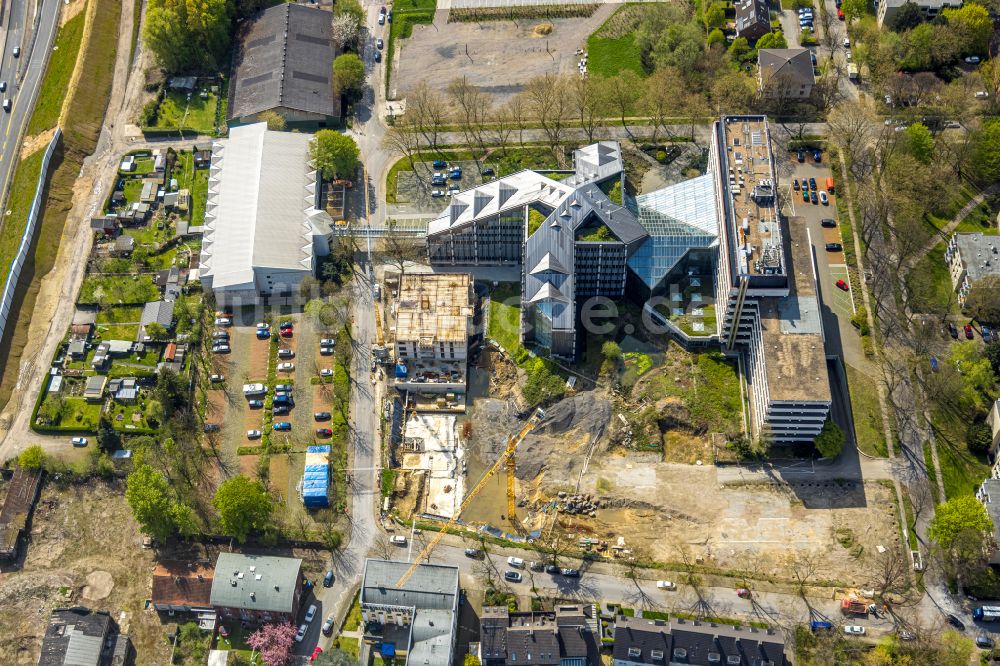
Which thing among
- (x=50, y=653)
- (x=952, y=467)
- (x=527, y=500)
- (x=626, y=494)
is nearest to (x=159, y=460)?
(x=50, y=653)

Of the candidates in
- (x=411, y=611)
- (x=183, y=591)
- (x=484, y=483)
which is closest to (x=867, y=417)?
(x=484, y=483)

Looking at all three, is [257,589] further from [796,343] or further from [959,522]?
[959,522]

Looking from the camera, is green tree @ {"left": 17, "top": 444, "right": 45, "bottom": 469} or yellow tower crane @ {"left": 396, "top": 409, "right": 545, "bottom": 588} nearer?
yellow tower crane @ {"left": 396, "top": 409, "right": 545, "bottom": 588}

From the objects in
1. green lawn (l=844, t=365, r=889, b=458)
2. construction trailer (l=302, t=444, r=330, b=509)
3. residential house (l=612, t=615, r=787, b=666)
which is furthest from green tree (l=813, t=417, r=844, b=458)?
construction trailer (l=302, t=444, r=330, b=509)

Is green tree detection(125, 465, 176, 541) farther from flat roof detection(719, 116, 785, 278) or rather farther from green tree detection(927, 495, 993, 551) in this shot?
green tree detection(927, 495, 993, 551)

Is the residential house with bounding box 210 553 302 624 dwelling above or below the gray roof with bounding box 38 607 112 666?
above

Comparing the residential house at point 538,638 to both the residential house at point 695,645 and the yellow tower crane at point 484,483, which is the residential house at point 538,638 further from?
the yellow tower crane at point 484,483

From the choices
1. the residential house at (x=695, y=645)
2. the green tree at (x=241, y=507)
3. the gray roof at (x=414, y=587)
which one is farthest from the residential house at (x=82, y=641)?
the residential house at (x=695, y=645)
